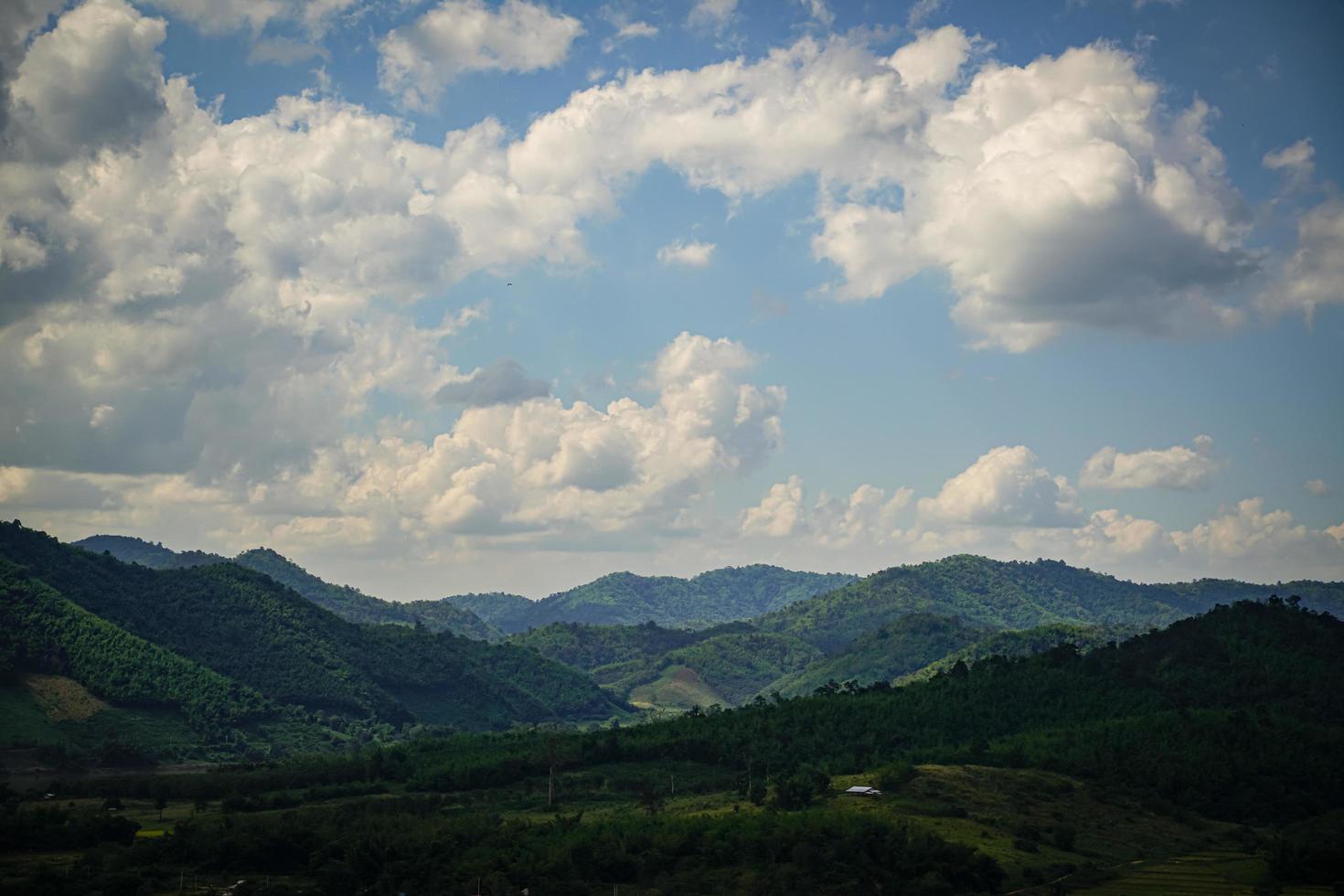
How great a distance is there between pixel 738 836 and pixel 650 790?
39.1 m

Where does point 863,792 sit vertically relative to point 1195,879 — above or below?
above

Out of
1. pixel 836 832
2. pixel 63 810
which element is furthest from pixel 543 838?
pixel 63 810

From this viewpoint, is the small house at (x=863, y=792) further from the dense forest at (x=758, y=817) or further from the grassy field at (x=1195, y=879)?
the grassy field at (x=1195, y=879)

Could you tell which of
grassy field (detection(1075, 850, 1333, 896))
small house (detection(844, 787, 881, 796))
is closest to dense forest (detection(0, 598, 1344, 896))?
grassy field (detection(1075, 850, 1333, 896))

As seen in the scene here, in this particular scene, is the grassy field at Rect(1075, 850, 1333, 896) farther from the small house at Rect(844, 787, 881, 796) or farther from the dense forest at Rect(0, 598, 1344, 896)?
the small house at Rect(844, 787, 881, 796)

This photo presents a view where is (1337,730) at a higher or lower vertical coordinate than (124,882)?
higher

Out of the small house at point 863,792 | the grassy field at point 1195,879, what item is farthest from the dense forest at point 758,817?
the small house at point 863,792

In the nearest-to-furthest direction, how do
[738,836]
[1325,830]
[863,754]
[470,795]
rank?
[738,836]
[1325,830]
[470,795]
[863,754]

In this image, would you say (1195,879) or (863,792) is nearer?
(1195,879)

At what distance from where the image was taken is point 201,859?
136 metres

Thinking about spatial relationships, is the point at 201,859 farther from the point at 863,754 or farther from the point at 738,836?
the point at 863,754

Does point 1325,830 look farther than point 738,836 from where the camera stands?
Yes

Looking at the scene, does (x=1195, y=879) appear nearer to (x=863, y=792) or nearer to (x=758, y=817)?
(x=863, y=792)

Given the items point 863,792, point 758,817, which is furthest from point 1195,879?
point 758,817
